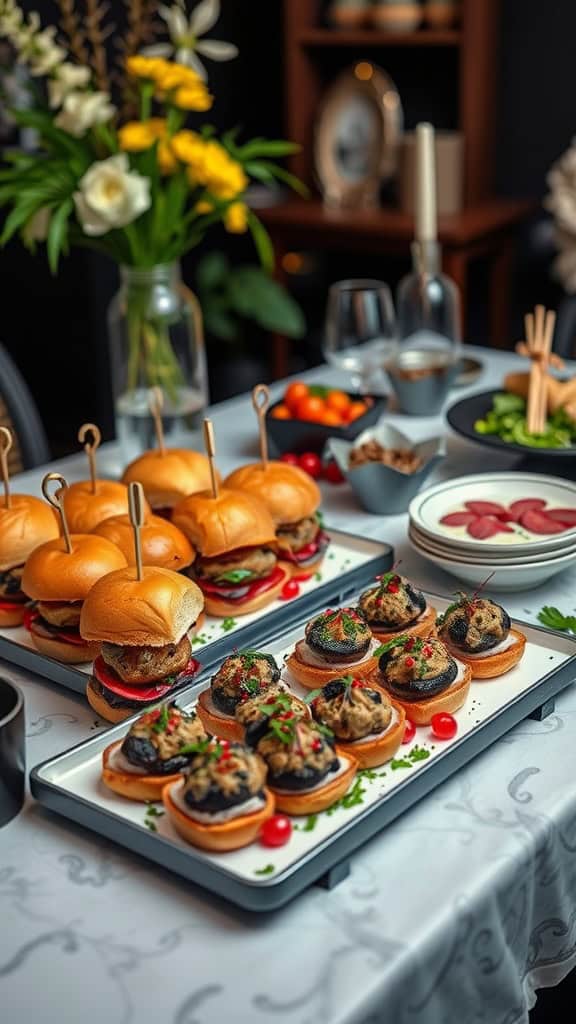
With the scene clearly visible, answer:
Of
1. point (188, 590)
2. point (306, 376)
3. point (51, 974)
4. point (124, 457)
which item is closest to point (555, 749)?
point (188, 590)

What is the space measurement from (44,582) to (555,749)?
567 mm

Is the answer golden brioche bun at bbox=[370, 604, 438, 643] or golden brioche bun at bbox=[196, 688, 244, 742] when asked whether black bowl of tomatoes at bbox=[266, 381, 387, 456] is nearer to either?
golden brioche bun at bbox=[370, 604, 438, 643]

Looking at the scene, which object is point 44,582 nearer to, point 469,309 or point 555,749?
point 555,749

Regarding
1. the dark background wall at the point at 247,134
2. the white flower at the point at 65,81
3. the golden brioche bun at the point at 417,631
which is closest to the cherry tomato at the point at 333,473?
the golden brioche bun at the point at 417,631

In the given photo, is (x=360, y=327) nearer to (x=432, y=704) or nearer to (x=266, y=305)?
(x=432, y=704)

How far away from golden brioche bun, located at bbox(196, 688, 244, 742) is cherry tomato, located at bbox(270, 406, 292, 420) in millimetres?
858

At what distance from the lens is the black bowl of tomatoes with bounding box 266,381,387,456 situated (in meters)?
2.01

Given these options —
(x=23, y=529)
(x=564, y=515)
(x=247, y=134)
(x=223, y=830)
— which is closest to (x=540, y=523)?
(x=564, y=515)

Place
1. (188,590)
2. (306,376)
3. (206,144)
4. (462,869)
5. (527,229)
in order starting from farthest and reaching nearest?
(527,229) → (306,376) → (206,144) → (188,590) → (462,869)

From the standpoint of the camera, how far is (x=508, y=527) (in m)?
1.65

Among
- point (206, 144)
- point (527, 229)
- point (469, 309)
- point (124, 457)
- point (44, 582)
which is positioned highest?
point (206, 144)

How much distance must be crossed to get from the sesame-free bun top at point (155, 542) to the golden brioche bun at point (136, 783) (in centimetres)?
33

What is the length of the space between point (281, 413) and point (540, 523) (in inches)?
22.8

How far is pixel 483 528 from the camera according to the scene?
1625 millimetres
